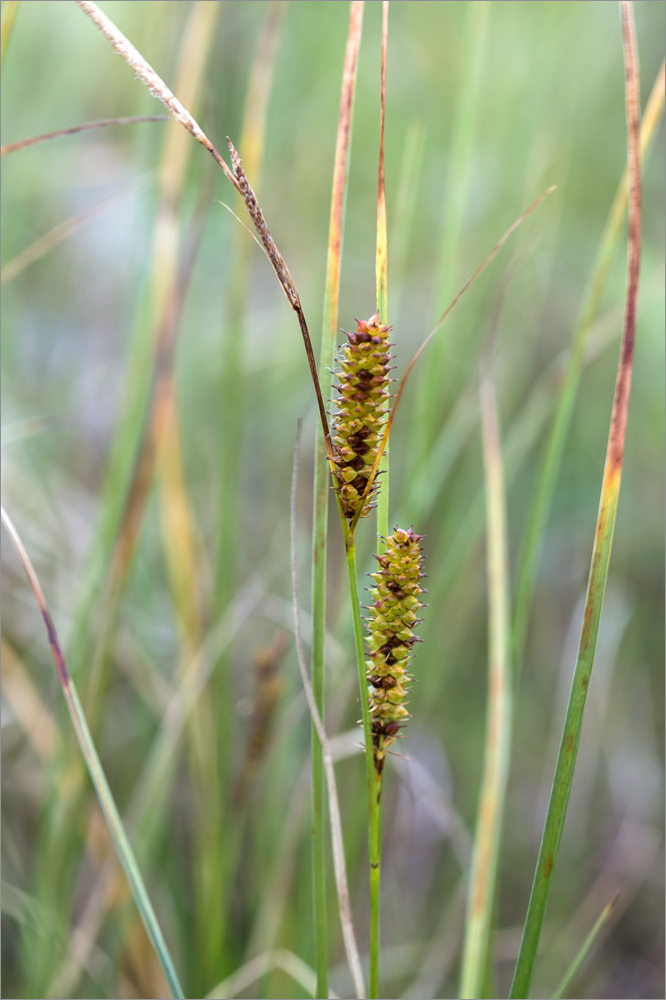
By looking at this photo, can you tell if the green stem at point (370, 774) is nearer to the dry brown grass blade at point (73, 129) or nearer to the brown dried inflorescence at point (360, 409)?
the brown dried inflorescence at point (360, 409)

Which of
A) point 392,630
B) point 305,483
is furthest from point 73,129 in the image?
point 305,483

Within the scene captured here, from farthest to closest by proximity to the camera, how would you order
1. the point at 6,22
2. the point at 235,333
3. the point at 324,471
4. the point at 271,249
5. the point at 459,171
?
1. the point at 235,333
2. the point at 459,171
3. the point at 6,22
4. the point at 324,471
5. the point at 271,249

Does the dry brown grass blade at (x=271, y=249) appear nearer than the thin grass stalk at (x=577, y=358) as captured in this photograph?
Yes

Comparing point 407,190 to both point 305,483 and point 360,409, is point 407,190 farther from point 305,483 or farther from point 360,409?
point 305,483

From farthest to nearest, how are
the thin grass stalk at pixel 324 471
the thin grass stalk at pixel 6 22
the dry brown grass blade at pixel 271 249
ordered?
the thin grass stalk at pixel 6 22, the thin grass stalk at pixel 324 471, the dry brown grass blade at pixel 271 249

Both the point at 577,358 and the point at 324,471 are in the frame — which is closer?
the point at 324,471

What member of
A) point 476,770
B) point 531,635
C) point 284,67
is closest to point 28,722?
point 476,770

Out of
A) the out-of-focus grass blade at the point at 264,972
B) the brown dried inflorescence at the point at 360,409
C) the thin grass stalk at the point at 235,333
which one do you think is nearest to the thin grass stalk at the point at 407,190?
the thin grass stalk at the point at 235,333
